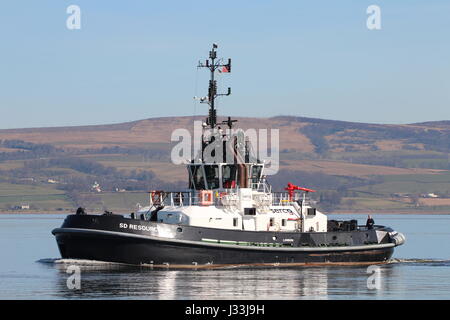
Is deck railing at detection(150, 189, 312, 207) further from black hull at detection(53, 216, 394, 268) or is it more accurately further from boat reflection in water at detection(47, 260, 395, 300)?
boat reflection in water at detection(47, 260, 395, 300)

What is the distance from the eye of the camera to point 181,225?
Answer: 151 feet

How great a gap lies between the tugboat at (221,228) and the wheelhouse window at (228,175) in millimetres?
50

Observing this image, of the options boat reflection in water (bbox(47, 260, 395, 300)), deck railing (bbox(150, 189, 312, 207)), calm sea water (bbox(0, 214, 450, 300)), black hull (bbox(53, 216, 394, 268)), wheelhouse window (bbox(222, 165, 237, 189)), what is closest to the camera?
boat reflection in water (bbox(47, 260, 395, 300))

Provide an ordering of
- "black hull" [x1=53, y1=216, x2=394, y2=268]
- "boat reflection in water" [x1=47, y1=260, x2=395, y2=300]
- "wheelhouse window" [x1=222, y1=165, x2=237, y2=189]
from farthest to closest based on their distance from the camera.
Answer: "wheelhouse window" [x1=222, y1=165, x2=237, y2=189]
"black hull" [x1=53, y1=216, x2=394, y2=268]
"boat reflection in water" [x1=47, y1=260, x2=395, y2=300]

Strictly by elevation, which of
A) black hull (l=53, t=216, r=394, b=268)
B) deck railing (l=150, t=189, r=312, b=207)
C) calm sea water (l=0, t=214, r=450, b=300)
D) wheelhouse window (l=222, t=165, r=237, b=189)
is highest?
wheelhouse window (l=222, t=165, r=237, b=189)

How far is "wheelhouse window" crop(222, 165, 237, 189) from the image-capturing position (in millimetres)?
50125

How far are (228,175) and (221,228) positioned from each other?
3634mm

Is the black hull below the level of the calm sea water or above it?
above

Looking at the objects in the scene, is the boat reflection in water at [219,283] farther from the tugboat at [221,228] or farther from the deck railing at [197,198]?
the deck railing at [197,198]

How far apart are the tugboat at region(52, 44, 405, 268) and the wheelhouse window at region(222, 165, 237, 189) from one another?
50 millimetres

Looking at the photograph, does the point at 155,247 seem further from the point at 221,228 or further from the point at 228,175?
the point at 228,175

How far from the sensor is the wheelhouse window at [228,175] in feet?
164

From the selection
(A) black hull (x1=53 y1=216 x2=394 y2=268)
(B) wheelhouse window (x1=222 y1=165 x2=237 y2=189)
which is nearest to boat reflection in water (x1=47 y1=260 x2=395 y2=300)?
(A) black hull (x1=53 y1=216 x2=394 y2=268)
